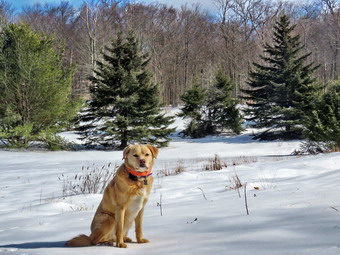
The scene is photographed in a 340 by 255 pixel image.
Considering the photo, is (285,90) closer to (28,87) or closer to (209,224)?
(28,87)

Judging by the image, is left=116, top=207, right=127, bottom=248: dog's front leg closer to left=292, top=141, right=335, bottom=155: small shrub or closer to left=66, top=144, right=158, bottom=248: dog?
left=66, top=144, right=158, bottom=248: dog

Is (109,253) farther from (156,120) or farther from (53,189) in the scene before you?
(156,120)

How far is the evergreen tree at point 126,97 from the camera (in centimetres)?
1969

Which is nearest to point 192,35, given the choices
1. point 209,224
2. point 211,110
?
point 211,110

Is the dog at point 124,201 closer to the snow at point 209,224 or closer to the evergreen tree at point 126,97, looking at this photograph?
the snow at point 209,224

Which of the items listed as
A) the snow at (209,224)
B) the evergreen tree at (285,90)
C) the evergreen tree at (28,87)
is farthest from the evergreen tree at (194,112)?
the snow at (209,224)

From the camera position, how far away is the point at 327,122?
1359 centimetres

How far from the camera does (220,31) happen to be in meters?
48.2

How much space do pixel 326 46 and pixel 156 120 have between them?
38761 millimetres

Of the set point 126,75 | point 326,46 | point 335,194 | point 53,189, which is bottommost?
point 53,189

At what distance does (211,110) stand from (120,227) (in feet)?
80.3

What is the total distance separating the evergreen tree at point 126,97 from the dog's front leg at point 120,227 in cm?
1642

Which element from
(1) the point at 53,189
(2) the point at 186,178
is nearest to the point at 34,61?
A: (1) the point at 53,189

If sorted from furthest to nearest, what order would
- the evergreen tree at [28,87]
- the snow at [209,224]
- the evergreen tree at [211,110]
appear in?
1. the evergreen tree at [211,110]
2. the evergreen tree at [28,87]
3. the snow at [209,224]
